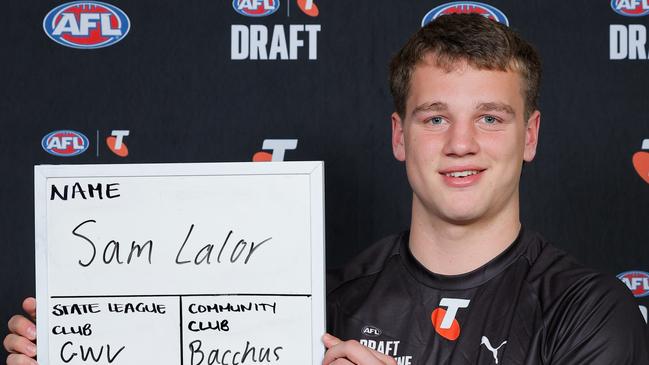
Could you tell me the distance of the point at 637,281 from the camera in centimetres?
219

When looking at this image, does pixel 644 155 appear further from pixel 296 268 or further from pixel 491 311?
pixel 296 268

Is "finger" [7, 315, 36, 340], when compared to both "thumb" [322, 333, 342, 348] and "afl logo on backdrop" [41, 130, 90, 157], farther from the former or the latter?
"afl logo on backdrop" [41, 130, 90, 157]

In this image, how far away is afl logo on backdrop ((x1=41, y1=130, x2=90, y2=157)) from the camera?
2225 mm

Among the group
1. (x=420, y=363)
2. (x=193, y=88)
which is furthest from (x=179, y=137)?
(x=420, y=363)

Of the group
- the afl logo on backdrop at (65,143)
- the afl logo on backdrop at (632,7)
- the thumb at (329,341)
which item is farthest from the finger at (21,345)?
the afl logo on backdrop at (632,7)

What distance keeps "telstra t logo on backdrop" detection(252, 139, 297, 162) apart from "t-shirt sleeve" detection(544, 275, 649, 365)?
106cm

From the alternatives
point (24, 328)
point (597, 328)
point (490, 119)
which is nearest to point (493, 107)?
point (490, 119)

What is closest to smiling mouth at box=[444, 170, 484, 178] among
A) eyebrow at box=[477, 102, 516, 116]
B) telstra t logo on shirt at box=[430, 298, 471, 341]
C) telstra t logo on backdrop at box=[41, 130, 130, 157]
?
eyebrow at box=[477, 102, 516, 116]

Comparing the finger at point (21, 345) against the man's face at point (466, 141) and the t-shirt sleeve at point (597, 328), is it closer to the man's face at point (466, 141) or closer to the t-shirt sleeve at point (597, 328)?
the man's face at point (466, 141)

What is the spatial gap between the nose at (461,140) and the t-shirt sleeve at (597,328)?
0.89ft

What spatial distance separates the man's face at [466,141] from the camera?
4.50 feet

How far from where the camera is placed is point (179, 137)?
2.22 metres

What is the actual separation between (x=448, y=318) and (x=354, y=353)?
22 centimetres

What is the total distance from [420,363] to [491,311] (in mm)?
144
